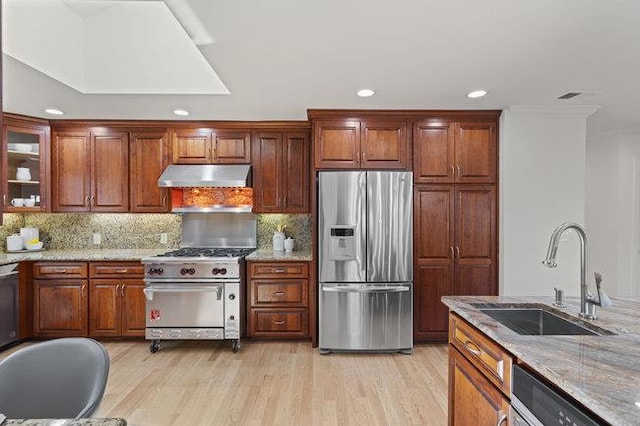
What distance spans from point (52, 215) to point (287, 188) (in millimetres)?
2886

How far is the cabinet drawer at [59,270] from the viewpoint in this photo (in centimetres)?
351

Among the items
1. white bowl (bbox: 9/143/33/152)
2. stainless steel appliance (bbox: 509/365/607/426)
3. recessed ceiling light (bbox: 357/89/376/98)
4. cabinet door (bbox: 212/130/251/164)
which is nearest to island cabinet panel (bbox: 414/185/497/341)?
recessed ceiling light (bbox: 357/89/376/98)

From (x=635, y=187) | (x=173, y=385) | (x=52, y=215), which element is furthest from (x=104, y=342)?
(x=635, y=187)

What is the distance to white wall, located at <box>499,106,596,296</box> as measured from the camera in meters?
3.30

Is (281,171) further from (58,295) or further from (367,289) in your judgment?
(58,295)

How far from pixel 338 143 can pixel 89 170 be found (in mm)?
2821

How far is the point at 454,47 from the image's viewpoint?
2.11m

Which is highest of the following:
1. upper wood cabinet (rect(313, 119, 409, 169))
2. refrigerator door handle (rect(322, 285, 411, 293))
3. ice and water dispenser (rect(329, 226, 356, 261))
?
upper wood cabinet (rect(313, 119, 409, 169))

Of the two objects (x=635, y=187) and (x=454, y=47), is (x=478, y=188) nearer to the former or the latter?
(x=454, y=47)

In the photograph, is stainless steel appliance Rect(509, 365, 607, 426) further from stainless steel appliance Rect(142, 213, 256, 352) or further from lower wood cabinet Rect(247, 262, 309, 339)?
stainless steel appliance Rect(142, 213, 256, 352)

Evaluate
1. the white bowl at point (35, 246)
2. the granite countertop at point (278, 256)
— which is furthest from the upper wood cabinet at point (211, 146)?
the white bowl at point (35, 246)

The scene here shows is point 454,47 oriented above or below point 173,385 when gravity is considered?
above

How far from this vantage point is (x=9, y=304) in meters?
3.33

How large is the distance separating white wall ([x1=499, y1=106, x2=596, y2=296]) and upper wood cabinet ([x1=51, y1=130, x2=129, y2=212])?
13.4ft
